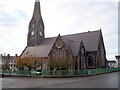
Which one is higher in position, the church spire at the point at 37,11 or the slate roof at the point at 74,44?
the church spire at the point at 37,11


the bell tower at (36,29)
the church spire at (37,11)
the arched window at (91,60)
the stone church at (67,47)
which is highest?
the church spire at (37,11)

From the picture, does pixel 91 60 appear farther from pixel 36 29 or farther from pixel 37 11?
pixel 37 11

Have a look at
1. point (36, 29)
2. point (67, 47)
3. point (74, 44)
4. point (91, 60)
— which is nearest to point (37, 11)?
point (36, 29)

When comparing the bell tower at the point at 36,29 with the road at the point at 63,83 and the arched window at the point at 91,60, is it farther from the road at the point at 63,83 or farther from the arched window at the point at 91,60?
the road at the point at 63,83

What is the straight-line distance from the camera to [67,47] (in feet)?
149

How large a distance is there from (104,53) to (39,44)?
24659mm

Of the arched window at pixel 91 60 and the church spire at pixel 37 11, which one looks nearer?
the arched window at pixel 91 60

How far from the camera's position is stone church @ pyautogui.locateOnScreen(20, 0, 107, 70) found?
4494 cm

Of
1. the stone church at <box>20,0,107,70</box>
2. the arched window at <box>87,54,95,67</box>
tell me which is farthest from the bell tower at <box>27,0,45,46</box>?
the arched window at <box>87,54,95,67</box>

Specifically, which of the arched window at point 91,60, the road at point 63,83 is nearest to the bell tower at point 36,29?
the arched window at point 91,60

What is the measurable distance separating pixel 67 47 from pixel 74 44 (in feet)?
18.2

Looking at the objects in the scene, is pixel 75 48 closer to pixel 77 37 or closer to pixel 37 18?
pixel 77 37

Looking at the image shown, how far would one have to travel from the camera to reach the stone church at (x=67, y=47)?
147 feet

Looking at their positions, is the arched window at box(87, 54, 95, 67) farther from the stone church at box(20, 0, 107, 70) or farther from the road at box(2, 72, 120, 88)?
the road at box(2, 72, 120, 88)
